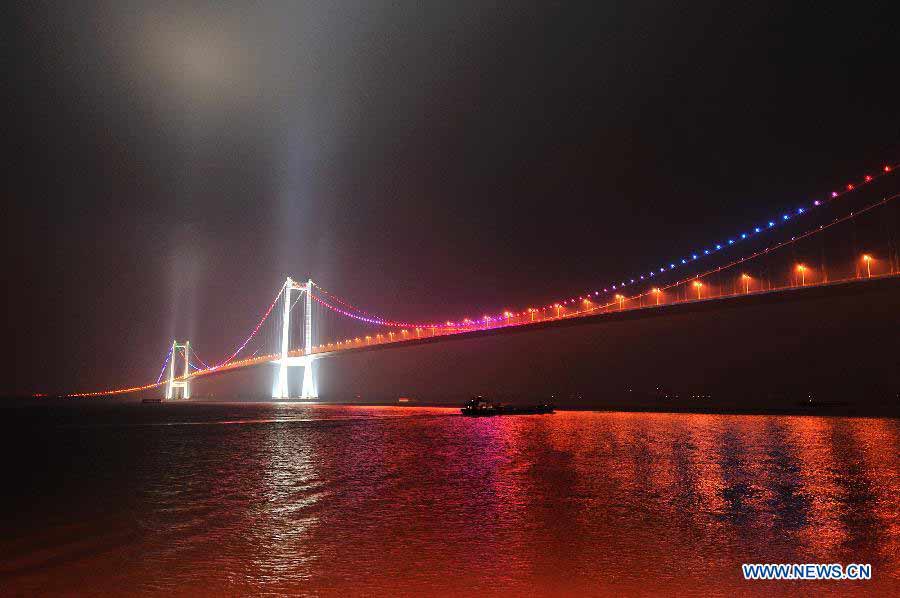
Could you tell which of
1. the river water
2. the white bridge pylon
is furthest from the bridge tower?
the river water

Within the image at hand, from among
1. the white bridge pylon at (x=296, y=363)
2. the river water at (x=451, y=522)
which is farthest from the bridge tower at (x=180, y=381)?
the river water at (x=451, y=522)

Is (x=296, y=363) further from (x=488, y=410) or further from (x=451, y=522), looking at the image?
(x=451, y=522)

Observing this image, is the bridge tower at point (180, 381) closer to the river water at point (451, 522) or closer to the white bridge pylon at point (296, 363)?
the white bridge pylon at point (296, 363)

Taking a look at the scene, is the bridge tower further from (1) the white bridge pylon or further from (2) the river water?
(2) the river water

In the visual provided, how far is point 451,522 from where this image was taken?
8.31 meters

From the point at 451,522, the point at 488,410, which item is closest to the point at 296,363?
the point at 488,410

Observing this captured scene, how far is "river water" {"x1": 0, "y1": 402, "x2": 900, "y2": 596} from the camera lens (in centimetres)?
576

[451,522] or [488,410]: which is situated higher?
[488,410]

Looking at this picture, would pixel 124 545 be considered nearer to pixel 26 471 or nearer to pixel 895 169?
pixel 26 471

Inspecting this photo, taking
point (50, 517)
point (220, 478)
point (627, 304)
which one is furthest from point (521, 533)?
point (627, 304)

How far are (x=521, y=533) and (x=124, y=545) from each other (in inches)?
174

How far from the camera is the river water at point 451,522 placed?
576cm

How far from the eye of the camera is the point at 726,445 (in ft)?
63.4

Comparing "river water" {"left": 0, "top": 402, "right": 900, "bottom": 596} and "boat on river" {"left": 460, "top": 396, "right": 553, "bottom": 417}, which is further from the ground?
"boat on river" {"left": 460, "top": 396, "right": 553, "bottom": 417}
